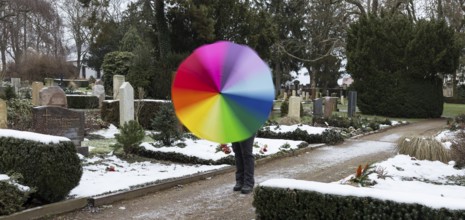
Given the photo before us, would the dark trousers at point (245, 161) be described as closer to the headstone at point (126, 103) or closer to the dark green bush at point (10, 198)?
the dark green bush at point (10, 198)

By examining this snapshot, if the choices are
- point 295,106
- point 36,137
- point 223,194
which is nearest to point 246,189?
point 223,194

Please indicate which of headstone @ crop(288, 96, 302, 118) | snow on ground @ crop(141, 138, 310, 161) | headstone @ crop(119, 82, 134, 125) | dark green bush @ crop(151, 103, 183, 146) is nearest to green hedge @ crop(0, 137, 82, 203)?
snow on ground @ crop(141, 138, 310, 161)

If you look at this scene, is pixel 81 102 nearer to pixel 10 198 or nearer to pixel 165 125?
pixel 165 125

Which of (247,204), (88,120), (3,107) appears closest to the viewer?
(247,204)

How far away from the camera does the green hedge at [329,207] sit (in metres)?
4.30

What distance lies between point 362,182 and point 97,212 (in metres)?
3.64

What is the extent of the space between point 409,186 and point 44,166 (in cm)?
490

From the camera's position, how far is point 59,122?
32.4ft

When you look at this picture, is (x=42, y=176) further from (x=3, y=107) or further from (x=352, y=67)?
(x=352, y=67)

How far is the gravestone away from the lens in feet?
31.7

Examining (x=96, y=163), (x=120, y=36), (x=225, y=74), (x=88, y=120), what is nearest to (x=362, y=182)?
(x=225, y=74)

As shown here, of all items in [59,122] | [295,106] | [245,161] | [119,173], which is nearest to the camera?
[245,161]

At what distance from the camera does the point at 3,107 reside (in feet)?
38.6

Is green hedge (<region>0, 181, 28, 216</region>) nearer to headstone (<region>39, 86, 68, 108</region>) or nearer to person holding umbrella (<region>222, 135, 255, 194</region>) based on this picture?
person holding umbrella (<region>222, 135, 255, 194</region>)
